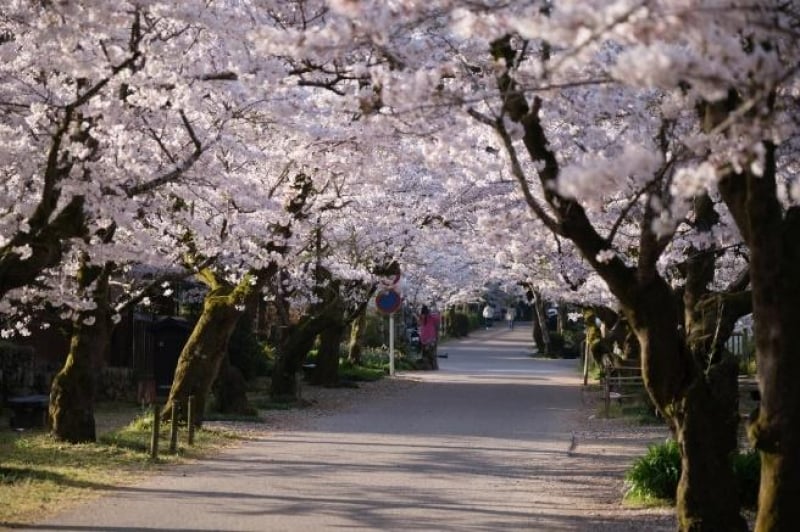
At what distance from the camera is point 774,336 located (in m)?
8.36

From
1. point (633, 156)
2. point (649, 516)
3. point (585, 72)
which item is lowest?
point (649, 516)

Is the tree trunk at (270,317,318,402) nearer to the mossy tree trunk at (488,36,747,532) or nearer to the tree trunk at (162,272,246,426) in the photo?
the tree trunk at (162,272,246,426)

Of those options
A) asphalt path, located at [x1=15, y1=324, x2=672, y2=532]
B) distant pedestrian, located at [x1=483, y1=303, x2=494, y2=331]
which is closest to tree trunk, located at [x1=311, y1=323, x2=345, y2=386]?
asphalt path, located at [x1=15, y1=324, x2=672, y2=532]

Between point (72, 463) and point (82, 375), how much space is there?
2.48 meters

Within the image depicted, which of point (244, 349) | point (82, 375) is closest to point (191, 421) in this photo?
point (82, 375)

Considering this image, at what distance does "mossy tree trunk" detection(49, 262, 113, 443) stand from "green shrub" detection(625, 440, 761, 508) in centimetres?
796

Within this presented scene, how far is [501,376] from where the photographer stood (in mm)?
39781

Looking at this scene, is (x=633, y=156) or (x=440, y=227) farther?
(x=440, y=227)

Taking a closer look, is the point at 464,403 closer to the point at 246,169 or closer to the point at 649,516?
the point at 246,169

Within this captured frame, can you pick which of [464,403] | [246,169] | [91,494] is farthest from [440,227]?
[91,494]

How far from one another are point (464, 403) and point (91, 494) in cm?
1568

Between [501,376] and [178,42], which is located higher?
[178,42]

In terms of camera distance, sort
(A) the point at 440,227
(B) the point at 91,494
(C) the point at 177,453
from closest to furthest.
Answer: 1. (B) the point at 91,494
2. (C) the point at 177,453
3. (A) the point at 440,227

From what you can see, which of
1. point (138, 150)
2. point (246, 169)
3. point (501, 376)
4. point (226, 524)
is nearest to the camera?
point (226, 524)
